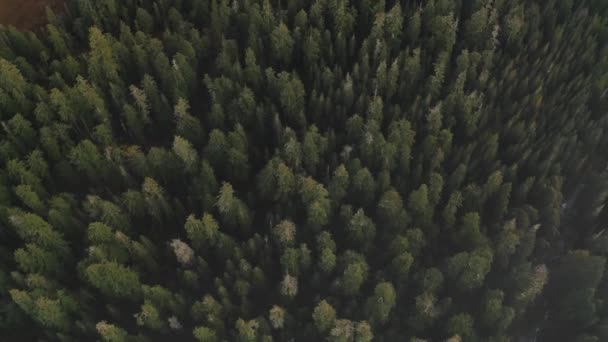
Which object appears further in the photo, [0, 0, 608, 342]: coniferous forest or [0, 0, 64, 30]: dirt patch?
[0, 0, 64, 30]: dirt patch

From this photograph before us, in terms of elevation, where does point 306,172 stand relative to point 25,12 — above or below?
below

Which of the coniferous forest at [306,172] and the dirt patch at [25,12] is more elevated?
the dirt patch at [25,12]

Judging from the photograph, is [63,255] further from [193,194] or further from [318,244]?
[318,244]

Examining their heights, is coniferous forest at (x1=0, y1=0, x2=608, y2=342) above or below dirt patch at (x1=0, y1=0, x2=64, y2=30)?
below

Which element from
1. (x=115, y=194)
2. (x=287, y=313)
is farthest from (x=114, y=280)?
(x=287, y=313)
